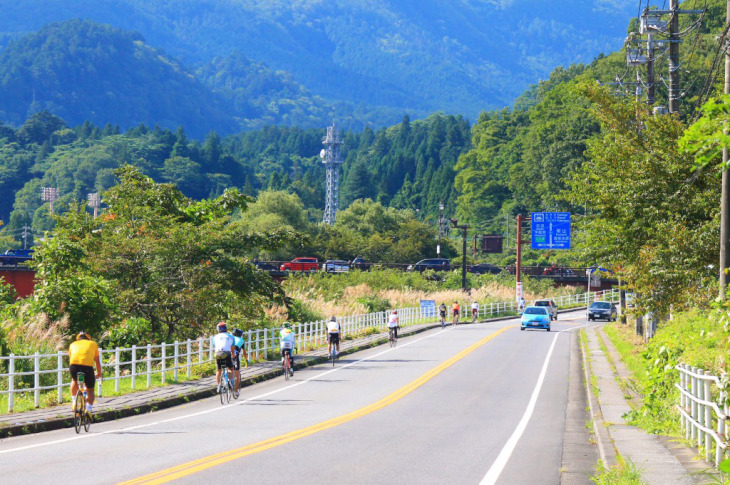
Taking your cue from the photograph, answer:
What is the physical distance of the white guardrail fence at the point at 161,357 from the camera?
21.0 meters

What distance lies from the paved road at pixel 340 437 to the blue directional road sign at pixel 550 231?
154 feet

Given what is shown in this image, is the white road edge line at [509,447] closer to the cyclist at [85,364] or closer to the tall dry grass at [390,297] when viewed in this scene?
the cyclist at [85,364]

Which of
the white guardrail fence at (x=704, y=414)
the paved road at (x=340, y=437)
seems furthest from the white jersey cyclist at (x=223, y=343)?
the white guardrail fence at (x=704, y=414)

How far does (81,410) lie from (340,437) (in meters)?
4.66

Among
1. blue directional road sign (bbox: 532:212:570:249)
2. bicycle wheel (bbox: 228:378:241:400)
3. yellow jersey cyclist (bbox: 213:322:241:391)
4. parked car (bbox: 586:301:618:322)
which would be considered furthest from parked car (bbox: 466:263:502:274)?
yellow jersey cyclist (bbox: 213:322:241:391)

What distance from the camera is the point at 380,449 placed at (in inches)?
605

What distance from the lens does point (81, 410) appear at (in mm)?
17562

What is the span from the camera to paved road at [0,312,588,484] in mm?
13086

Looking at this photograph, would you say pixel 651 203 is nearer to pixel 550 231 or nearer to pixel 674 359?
pixel 674 359

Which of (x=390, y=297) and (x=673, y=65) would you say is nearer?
(x=673, y=65)

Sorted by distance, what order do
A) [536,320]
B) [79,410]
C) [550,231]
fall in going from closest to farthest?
[79,410]
[536,320]
[550,231]

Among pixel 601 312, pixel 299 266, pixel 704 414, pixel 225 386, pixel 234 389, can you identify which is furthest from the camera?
pixel 299 266

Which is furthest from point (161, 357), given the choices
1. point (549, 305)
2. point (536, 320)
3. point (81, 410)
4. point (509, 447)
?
point (549, 305)

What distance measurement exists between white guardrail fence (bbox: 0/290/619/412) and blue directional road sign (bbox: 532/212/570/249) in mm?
6112
